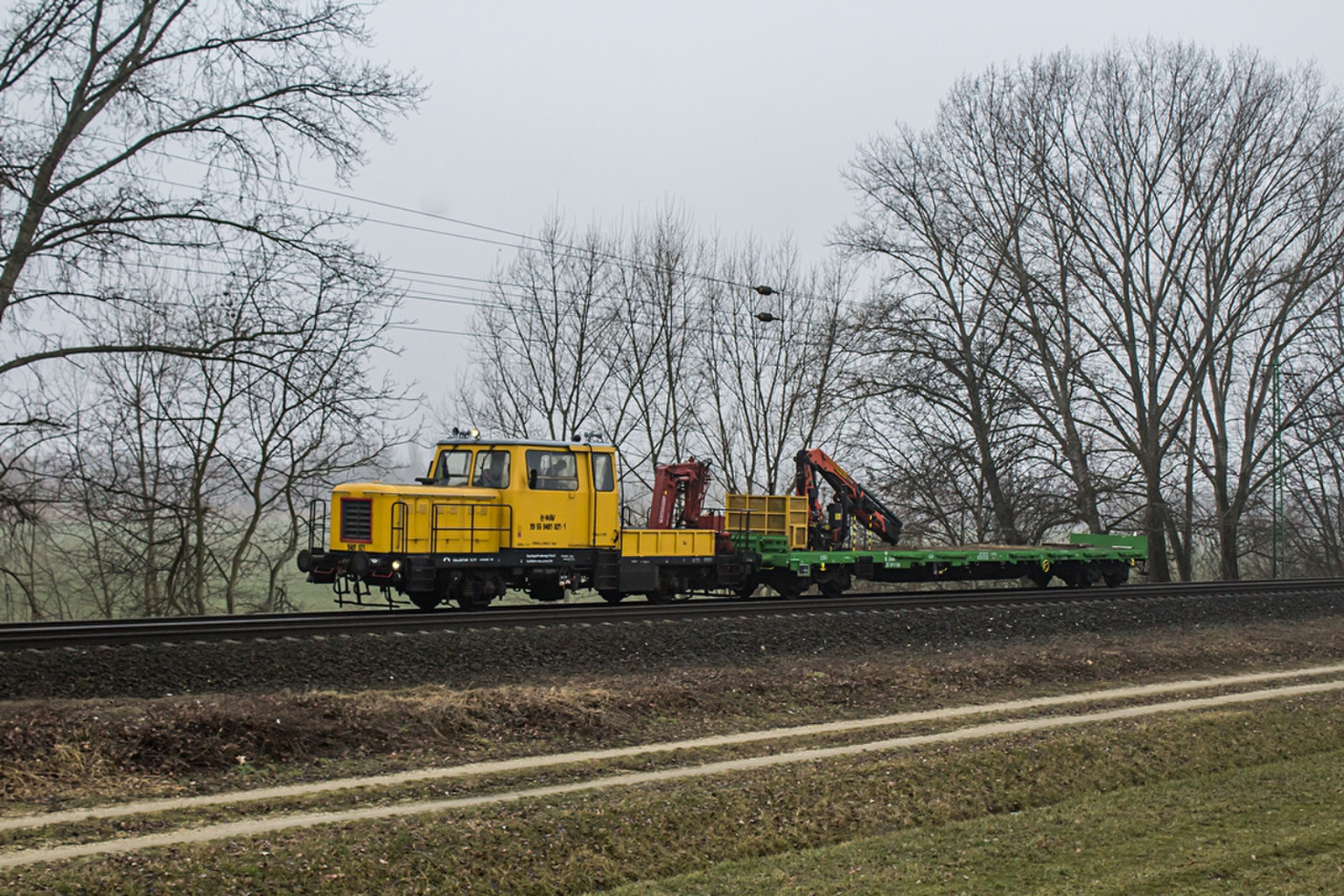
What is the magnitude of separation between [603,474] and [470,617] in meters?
4.62

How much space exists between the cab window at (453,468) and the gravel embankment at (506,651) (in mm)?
4573

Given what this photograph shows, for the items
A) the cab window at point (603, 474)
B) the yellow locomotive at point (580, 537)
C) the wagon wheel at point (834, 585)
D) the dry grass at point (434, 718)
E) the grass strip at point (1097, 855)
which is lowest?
the grass strip at point (1097, 855)

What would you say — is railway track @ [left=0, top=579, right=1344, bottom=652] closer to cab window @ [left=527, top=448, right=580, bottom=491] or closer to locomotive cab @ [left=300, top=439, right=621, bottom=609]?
locomotive cab @ [left=300, top=439, right=621, bottom=609]

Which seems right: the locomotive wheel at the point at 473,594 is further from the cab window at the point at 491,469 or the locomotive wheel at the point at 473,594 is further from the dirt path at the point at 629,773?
the dirt path at the point at 629,773

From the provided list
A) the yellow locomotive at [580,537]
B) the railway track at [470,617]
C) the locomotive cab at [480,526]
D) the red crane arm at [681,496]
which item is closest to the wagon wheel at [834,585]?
the yellow locomotive at [580,537]

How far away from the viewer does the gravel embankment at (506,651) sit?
12445 mm

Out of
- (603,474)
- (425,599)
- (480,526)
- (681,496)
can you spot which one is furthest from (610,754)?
(681,496)

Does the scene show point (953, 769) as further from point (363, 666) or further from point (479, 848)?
point (363, 666)

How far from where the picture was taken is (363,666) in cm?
1373

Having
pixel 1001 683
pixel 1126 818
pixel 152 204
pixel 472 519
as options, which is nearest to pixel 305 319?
pixel 152 204

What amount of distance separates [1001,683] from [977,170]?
1092 inches

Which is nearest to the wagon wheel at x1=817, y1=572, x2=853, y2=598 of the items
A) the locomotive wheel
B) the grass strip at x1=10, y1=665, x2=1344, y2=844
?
the locomotive wheel

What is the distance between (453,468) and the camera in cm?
1967

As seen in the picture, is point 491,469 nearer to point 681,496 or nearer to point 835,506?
point 681,496
